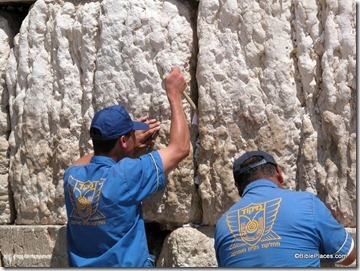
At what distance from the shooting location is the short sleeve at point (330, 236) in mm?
3590

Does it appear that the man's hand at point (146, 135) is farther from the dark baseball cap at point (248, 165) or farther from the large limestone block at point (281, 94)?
the dark baseball cap at point (248, 165)

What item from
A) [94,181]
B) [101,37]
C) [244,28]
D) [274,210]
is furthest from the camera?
[101,37]

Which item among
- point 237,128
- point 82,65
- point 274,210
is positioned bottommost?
point 274,210

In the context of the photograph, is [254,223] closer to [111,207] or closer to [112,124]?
[111,207]

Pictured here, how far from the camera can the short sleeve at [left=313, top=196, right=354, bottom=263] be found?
359 cm

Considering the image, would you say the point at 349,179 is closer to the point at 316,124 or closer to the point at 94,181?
the point at 316,124

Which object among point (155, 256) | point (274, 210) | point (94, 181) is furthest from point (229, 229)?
point (155, 256)

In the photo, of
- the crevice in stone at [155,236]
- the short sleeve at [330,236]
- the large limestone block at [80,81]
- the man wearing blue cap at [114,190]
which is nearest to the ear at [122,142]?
the man wearing blue cap at [114,190]

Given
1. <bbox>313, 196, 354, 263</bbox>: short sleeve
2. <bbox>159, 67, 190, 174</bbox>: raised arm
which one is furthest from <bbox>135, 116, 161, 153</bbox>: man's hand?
<bbox>313, 196, 354, 263</bbox>: short sleeve

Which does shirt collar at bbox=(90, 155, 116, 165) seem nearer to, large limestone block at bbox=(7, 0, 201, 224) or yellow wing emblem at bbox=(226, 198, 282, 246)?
large limestone block at bbox=(7, 0, 201, 224)

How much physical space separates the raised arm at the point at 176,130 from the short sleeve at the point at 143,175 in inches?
1.7

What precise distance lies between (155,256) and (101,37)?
1.14 metres

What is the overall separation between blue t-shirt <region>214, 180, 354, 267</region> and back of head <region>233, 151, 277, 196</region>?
0.23ft

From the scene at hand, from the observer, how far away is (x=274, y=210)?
143 inches
